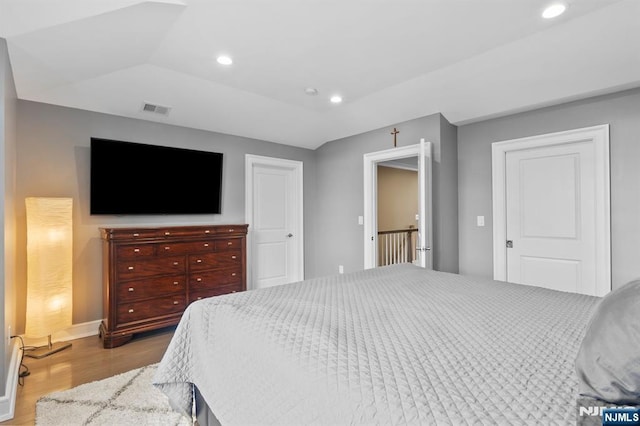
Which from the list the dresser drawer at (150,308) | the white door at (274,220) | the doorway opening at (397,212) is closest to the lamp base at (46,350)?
the dresser drawer at (150,308)

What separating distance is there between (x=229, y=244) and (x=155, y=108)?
1710 mm

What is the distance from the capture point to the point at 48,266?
2721 millimetres

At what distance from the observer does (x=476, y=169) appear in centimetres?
364

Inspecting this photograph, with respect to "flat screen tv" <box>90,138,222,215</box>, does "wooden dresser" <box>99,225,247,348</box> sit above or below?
below

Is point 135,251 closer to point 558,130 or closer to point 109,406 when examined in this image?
point 109,406

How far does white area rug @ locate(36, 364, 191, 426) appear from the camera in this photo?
1868 millimetres

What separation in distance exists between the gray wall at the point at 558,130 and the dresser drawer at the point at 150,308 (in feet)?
10.7

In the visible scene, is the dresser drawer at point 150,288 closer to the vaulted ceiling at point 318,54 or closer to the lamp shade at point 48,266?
the lamp shade at point 48,266

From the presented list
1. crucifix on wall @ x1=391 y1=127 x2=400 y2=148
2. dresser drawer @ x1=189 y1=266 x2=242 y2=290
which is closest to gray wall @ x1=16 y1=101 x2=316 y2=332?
dresser drawer @ x1=189 y1=266 x2=242 y2=290

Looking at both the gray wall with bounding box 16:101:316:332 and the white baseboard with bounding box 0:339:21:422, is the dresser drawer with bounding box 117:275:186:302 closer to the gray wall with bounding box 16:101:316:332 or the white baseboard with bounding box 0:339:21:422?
the gray wall with bounding box 16:101:316:332

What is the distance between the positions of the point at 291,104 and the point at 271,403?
137 inches

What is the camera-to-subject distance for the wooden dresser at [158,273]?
9.81 ft
